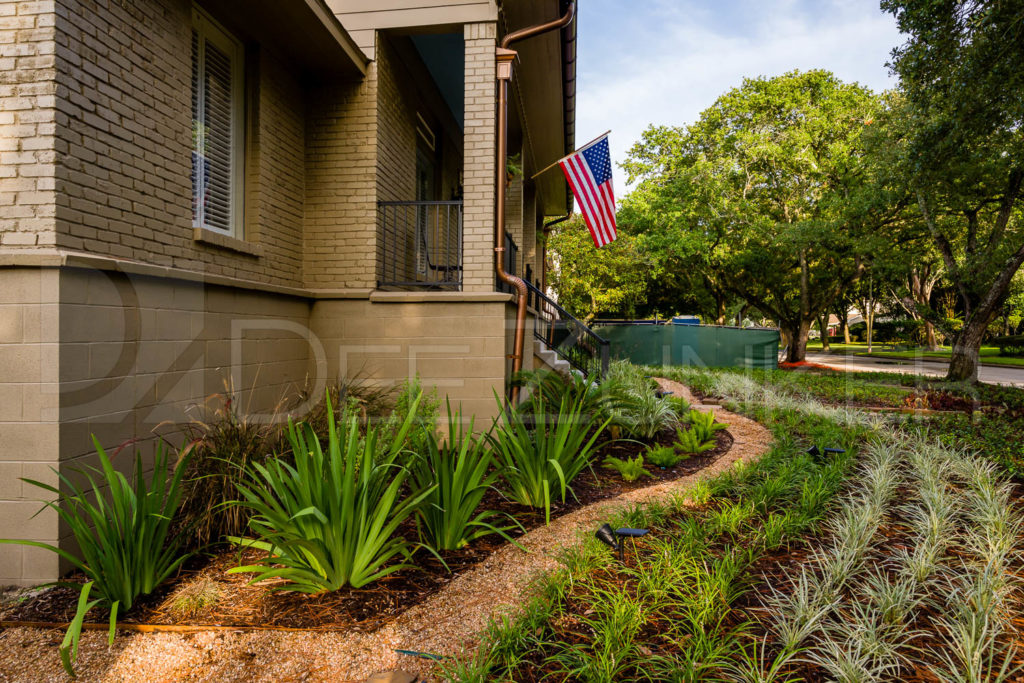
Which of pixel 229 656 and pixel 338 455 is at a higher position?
pixel 338 455

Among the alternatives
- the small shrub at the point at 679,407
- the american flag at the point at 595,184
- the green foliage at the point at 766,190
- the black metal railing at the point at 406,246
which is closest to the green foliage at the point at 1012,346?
the green foliage at the point at 766,190

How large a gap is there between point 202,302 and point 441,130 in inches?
247

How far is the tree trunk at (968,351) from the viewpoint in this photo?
38.6 ft

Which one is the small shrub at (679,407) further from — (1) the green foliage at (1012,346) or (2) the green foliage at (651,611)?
(1) the green foliage at (1012,346)

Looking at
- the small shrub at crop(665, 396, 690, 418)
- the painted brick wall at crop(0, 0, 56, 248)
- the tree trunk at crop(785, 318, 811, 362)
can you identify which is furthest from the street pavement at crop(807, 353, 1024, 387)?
the painted brick wall at crop(0, 0, 56, 248)

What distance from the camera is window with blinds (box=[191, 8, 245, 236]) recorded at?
4453 mm

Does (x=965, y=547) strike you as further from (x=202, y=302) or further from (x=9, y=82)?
(x=9, y=82)

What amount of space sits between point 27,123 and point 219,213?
1.72m

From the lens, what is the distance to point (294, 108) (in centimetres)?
564

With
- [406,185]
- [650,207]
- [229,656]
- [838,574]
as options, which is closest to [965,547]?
[838,574]

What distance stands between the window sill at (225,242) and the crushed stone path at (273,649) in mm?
2755

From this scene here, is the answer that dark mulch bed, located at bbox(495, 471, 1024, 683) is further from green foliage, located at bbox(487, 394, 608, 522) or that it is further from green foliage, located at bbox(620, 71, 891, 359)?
green foliage, located at bbox(620, 71, 891, 359)

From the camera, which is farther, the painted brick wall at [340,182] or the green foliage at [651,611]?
the painted brick wall at [340,182]

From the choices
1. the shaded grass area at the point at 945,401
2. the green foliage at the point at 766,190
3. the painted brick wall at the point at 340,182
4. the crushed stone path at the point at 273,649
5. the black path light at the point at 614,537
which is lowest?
the crushed stone path at the point at 273,649
